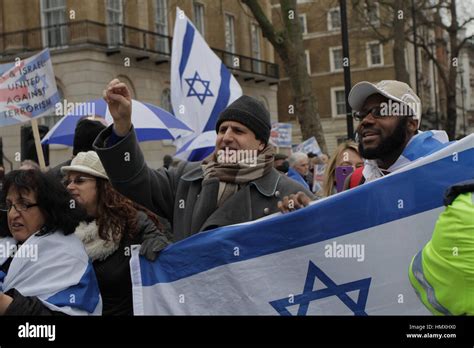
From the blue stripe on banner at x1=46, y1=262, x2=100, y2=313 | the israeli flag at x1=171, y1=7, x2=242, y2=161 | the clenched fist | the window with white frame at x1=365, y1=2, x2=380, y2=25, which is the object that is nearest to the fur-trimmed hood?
the blue stripe on banner at x1=46, y1=262, x2=100, y2=313

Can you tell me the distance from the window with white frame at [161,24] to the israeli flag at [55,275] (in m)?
28.4

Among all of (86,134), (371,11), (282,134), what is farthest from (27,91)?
(371,11)

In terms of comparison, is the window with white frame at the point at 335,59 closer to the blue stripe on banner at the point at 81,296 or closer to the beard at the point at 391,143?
the beard at the point at 391,143

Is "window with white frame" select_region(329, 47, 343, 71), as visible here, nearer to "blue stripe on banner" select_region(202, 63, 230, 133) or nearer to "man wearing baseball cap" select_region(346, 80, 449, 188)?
"blue stripe on banner" select_region(202, 63, 230, 133)

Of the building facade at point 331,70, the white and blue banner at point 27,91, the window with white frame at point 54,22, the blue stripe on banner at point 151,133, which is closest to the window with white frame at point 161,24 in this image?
the window with white frame at point 54,22

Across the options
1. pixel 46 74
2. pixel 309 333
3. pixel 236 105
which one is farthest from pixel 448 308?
pixel 46 74

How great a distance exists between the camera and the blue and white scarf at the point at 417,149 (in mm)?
3719

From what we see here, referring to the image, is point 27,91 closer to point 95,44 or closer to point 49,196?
point 49,196

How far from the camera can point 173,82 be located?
33.6ft

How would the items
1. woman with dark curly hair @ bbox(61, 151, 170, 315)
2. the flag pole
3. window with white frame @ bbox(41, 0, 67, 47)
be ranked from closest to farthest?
woman with dark curly hair @ bbox(61, 151, 170, 315) < the flag pole < window with white frame @ bbox(41, 0, 67, 47)

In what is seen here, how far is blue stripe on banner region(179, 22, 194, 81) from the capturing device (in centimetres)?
1030

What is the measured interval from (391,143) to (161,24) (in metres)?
29.8

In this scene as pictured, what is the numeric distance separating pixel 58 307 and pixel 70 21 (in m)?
25.3

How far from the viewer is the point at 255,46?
135 ft
